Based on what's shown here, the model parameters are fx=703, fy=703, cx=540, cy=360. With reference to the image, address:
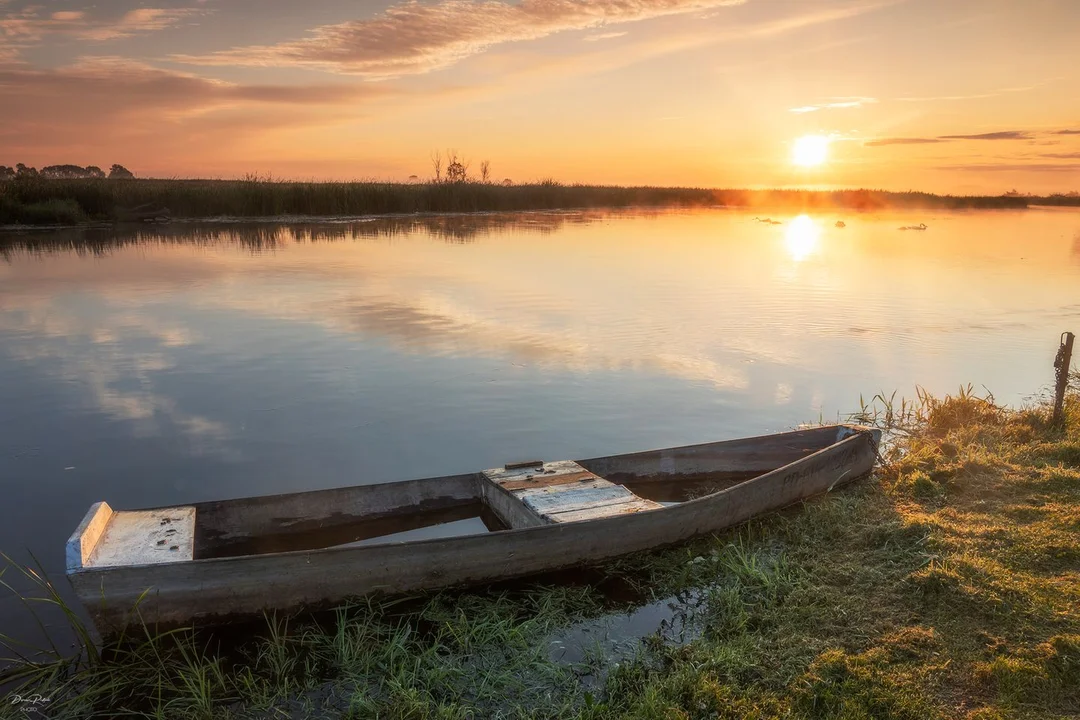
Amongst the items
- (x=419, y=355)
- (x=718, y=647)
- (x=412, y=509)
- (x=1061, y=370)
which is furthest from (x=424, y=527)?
(x=1061, y=370)

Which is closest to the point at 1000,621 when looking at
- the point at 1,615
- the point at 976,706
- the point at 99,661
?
the point at 976,706

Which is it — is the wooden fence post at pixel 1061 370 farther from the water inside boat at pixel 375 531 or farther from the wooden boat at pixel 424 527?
the water inside boat at pixel 375 531

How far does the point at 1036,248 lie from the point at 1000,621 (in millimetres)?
34600

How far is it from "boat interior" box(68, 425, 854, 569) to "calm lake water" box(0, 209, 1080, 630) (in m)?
1.24

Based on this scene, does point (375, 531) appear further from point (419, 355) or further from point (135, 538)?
point (419, 355)

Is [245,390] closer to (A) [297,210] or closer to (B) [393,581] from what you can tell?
(B) [393,581]

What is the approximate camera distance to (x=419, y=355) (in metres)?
12.6

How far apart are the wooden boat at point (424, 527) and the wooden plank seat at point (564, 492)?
0.02 meters

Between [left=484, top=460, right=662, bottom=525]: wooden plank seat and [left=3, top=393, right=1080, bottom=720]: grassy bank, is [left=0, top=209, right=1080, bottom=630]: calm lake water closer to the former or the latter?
[left=484, top=460, right=662, bottom=525]: wooden plank seat

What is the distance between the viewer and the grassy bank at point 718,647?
13.9 ft

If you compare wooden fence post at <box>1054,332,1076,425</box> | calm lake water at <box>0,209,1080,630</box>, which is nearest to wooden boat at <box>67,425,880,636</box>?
calm lake water at <box>0,209,1080,630</box>

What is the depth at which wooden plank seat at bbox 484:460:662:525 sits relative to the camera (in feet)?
20.5

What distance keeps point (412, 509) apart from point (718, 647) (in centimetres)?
312
